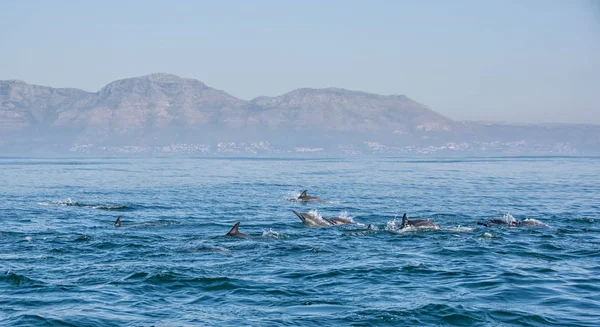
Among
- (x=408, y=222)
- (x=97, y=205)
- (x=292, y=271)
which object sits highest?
(x=408, y=222)

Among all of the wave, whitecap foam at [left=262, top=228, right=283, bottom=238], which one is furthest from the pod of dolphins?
the wave

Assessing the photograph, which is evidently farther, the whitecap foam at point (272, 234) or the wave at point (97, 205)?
the wave at point (97, 205)

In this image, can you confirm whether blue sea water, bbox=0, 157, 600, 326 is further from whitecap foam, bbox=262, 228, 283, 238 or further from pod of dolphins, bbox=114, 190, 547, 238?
pod of dolphins, bbox=114, 190, 547, 238

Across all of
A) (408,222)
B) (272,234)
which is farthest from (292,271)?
(408,222)

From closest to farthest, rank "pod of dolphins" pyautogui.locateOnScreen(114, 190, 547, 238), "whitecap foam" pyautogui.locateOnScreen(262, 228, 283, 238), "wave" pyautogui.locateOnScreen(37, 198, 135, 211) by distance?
"whitecap foam" pyautogui.locateOnScreen(262, 228, 283, 238) < "pod of dolphins" pyautogui.locateOnScreen(114, 190, 547, 238) < "wave" pyautogui.locateOnScreen(37, 198, 135, 211)

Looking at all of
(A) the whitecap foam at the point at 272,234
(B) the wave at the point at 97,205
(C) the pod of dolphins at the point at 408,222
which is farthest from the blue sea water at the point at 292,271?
(B) the wave at the point at 97,205

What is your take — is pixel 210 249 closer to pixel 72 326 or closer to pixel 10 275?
pixel 10 275

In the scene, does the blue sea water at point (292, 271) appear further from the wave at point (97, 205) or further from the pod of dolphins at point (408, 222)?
the wave at point (97, 205)

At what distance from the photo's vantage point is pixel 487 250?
24453mm

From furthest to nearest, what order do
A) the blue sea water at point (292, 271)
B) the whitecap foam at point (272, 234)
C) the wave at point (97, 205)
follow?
the wave at point (97, 205) < the whitecap foam at point (272, 234) < the blue sea water at point (292, 271)

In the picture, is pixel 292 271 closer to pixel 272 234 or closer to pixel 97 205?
pixel 272 234

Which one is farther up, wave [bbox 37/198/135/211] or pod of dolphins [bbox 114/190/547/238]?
pod of dolphins [bbox 114/190/547/238]

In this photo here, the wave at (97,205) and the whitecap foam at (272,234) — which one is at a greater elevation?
the whitecap foam at (272,234)

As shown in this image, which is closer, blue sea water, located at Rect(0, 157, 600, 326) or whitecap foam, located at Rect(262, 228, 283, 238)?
blue sea water, located at Rect(0, 157, 600, 326)
